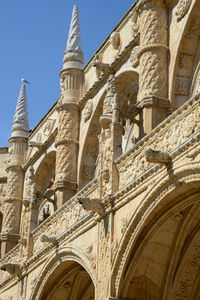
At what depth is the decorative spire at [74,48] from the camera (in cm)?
2355

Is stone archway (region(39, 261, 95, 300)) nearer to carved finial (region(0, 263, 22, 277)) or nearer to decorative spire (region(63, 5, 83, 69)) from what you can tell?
carved finial (region(0, 263, 22, 277))

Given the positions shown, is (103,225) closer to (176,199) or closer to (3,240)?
(176,199)

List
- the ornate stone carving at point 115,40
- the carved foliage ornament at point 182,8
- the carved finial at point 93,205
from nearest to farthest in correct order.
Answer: the carved finial at point 93,205
the carved foliage ornament at point 182,8
the ornate stone carving at point 115,40

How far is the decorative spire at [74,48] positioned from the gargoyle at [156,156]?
10.8 meters

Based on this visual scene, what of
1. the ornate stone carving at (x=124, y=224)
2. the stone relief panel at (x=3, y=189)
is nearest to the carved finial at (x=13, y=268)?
the ornate stone carving at (x=124, y=224)

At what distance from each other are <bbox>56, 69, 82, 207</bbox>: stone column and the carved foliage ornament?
643 cm

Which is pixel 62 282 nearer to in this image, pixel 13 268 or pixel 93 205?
pixel 13 268

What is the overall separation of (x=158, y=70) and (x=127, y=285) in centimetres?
538

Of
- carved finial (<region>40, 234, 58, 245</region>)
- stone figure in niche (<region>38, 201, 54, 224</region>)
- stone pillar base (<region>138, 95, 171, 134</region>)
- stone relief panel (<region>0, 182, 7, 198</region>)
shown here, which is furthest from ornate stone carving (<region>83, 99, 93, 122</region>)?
stone relief panel (<region>0, 182, 7, 198</region>)

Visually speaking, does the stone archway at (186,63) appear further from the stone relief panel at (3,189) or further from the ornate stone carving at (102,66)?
the stone relief panel at (3,189)

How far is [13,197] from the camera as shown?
2791cm

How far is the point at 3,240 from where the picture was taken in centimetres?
2719

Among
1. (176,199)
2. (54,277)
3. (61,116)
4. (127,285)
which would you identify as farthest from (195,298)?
(61,116)

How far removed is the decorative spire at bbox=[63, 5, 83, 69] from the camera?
23.5 m
